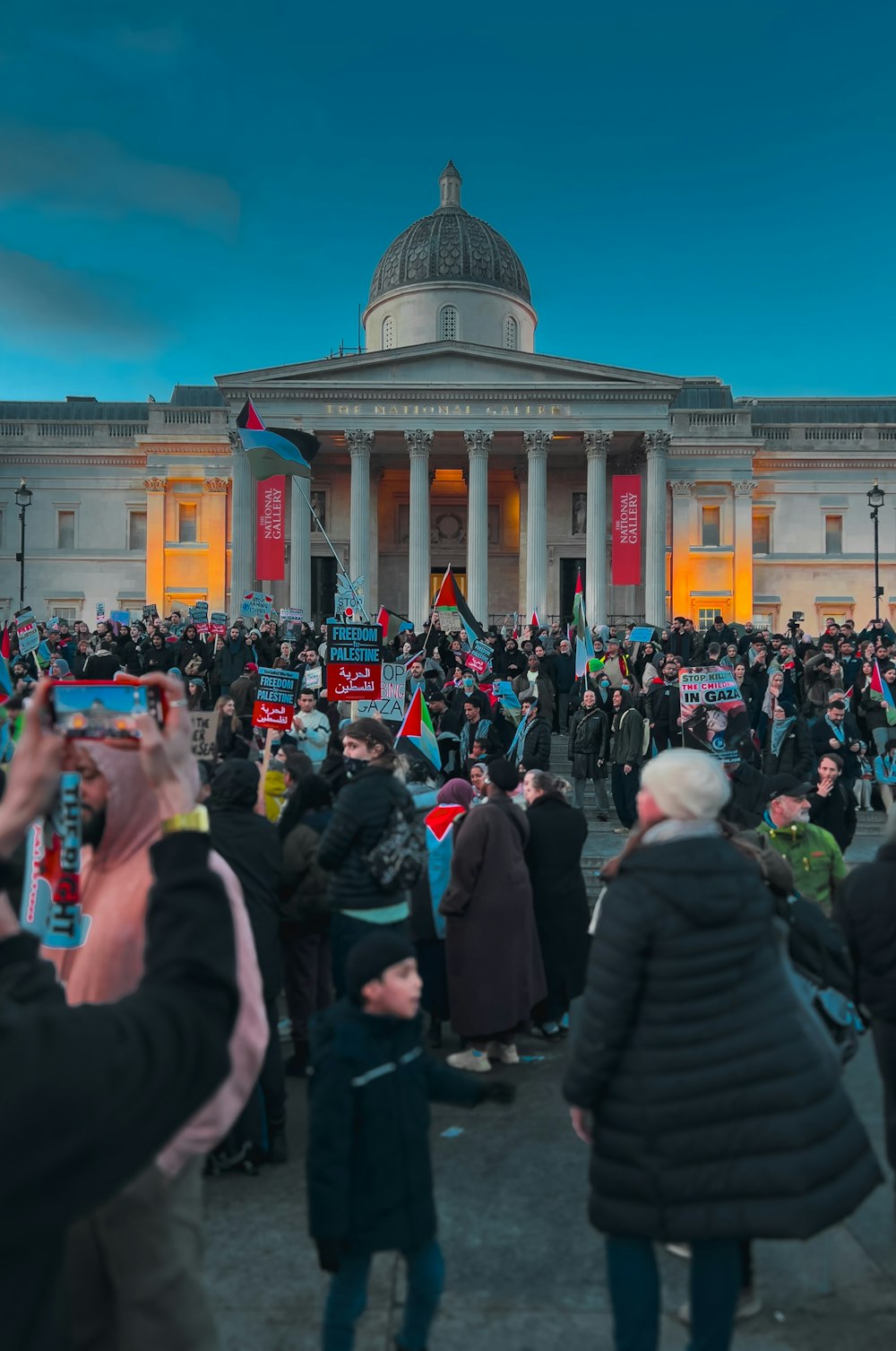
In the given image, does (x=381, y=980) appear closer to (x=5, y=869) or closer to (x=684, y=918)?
(x=684, y=918)

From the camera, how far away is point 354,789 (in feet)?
18.7

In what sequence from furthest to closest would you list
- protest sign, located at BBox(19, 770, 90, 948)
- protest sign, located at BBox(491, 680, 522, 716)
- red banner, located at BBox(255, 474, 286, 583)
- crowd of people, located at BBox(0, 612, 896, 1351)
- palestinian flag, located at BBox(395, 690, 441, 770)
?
red banner, located at BBox(255, 474, 286, 583), protest sign, located at BBox(491, 680, 522, 716), palestinian flag, located at BBox(395, 690, 441, 770), protest sign, located at BBox(19, 770, 90, 948), crowd of people, located at BBox(0, 612, 896, 1351)

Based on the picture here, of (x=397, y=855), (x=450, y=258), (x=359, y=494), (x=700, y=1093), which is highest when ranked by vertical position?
(x=450, y=258)

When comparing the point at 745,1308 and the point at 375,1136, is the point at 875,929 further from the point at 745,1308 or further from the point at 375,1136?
the point at 375,1136

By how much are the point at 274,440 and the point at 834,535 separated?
1388 inches

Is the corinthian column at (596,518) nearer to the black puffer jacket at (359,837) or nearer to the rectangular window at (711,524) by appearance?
the rectangular window at (711,524)

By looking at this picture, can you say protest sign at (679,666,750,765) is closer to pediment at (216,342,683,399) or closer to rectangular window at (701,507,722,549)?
pediment at (216,342,683,399)

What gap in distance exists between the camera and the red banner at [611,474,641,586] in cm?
3784

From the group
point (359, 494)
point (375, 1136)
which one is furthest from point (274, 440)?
point (359, 494)

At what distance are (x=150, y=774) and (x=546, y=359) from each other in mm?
39144

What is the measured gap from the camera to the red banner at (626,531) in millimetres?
37844

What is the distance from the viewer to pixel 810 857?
6.43m

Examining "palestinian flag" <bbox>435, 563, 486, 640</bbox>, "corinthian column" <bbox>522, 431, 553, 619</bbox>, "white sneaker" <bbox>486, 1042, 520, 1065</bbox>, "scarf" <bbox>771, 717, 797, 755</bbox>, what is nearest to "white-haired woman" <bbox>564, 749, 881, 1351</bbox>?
"white sneaker" <bbox>486, 1042, 520, 1065</bbox>

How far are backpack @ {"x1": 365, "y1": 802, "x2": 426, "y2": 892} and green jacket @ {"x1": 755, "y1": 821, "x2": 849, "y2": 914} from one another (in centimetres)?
220
